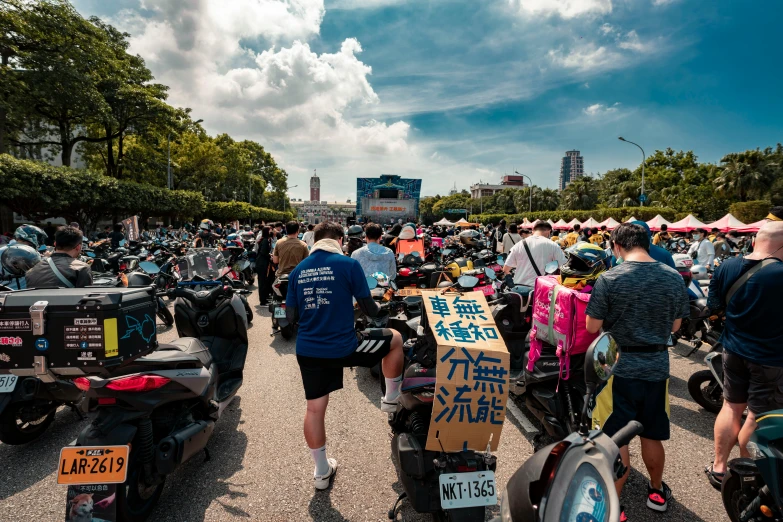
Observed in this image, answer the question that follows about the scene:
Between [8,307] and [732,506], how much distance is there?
4.26 metres

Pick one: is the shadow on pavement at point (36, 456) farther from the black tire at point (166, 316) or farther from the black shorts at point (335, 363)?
the black tire at point (166, 316)

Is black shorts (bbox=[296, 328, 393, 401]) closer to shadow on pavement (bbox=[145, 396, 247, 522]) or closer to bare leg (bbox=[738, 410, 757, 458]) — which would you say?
shadow on pavement (bbox=[145, 396, 247, 522])

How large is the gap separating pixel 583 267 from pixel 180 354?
3.00m

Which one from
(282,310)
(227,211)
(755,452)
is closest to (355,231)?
(282,310)

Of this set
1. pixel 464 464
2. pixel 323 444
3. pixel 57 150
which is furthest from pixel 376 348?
pixel 57 150

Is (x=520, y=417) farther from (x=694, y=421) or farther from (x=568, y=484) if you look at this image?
(x=568, y=484)

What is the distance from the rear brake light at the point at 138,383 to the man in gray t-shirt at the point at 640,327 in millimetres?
2730

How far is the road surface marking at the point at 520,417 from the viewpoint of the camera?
367cm

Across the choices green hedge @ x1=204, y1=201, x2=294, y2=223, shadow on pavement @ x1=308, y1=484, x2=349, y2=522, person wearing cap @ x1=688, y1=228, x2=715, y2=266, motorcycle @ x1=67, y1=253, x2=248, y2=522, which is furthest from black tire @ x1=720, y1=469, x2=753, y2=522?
green hedge @ x1=204, y1=201, x2=294, y2=223

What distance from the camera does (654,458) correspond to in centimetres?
254

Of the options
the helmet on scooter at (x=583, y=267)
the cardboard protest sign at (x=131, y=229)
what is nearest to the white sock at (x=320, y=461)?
the helmet on scooter at (x=583, y=267)

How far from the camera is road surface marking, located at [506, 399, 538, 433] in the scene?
367 centimetres

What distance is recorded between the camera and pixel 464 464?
2.16 meters

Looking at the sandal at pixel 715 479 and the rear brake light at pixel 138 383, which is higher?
the rear brake light at pixel 138 383
